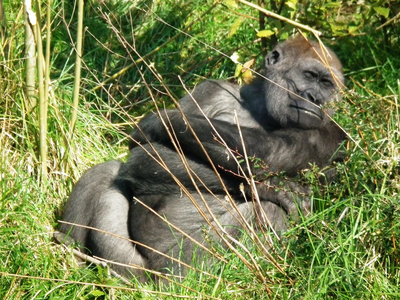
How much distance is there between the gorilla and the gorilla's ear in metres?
0.35

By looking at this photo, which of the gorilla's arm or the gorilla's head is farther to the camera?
the gorilla's head

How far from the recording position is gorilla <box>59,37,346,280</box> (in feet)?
17.9

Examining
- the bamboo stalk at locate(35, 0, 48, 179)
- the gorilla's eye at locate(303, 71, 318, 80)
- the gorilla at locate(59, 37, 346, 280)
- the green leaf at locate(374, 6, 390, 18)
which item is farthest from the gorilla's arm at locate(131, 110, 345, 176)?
the green leaf at locate(374, 6, 390, 18)

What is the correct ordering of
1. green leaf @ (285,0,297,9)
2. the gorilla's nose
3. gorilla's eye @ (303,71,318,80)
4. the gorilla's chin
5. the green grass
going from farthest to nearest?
green leaf @ (285,0,297,9) → gorilla's eye @ (303,71,318,80) → the gorilla's nose → the gorilla's chin → the green grass

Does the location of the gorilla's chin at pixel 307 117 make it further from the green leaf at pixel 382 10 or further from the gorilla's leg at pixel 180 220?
the green leaf at pixel 382 10

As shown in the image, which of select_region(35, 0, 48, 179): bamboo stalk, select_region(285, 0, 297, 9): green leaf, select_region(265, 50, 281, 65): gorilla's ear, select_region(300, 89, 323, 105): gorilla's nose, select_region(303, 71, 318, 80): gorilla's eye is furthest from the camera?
select_region(285, 0, 297, 9): green leaf

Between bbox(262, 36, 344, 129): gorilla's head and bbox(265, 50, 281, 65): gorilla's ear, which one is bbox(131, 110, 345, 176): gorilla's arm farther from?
bbox(265, 50, 281, 65): gorilla's ear

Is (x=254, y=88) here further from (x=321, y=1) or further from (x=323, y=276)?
(x=323, y=276)

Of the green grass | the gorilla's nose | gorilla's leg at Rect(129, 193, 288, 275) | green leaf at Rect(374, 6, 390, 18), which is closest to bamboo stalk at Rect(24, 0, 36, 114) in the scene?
the green grass

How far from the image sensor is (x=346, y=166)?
5012 millimetres

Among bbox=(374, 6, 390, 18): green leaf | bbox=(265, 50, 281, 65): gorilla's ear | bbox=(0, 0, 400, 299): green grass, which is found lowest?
bbox=(0, 0, 400, 299): green grass

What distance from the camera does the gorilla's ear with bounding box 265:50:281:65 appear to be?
639 centimetres

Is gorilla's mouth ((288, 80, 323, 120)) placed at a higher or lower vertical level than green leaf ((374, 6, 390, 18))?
lower

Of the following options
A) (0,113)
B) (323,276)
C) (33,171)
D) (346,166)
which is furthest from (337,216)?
(0,113)
